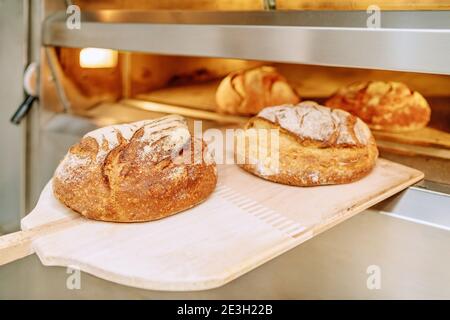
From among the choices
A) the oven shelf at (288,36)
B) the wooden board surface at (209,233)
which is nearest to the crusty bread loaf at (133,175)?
the wooden board surface at (209,233)

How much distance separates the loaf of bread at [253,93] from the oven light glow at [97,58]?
0.47 m

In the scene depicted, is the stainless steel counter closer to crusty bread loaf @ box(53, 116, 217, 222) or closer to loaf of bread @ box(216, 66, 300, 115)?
crusty bread loaf @ box(53, 116, 217, 222)

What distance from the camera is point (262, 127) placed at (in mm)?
1164

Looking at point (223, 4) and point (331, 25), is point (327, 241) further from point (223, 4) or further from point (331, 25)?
point (223, 4)

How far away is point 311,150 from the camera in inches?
42.3

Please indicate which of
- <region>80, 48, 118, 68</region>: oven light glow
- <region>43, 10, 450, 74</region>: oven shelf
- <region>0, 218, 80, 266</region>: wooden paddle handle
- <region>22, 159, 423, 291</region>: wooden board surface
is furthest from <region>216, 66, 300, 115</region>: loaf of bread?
<region>0, 218, 80, 266</region>: wooden paddle handle

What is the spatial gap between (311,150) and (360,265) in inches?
12.9

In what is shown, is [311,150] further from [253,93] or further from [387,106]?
[253,93]

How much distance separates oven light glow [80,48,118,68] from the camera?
1.79m

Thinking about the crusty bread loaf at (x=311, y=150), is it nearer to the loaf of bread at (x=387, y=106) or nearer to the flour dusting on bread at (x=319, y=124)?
the flour dusting on bread at (x=319, y=124)

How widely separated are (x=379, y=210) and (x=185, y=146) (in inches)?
19.8

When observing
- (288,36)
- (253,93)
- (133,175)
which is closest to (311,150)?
(288,36)

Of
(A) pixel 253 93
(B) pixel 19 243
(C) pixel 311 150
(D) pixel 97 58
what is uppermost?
(D) pixel 97 58
